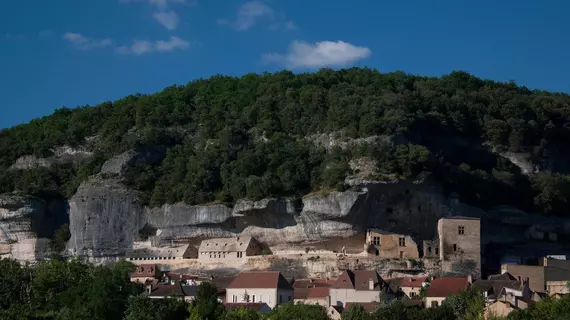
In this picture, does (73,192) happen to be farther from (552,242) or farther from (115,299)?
(552,242)

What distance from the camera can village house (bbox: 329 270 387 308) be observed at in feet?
241

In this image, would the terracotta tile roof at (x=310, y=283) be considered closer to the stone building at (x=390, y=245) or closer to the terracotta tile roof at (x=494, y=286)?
the stone building at (x=390, y=245)

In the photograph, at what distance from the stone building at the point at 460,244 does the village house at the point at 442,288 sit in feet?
12.8

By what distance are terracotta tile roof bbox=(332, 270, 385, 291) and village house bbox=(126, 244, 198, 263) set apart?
13823mm

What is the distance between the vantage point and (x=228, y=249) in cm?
8406

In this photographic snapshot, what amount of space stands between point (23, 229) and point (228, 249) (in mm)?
16727

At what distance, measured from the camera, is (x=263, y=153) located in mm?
88688

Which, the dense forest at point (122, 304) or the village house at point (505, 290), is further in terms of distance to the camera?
the village house at point (505, 290)

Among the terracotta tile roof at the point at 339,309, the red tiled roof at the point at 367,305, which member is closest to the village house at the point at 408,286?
the red tiled roof at the point at 367,305

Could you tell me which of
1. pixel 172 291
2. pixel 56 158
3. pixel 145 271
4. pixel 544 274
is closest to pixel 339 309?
pixel 172 291

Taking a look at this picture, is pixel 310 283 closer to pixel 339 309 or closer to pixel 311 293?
pixel 311 293

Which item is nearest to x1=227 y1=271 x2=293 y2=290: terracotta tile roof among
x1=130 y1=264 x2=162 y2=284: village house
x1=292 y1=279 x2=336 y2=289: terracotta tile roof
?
x1=292 y1=279 x2=336 y2=289: terracotta tile roof

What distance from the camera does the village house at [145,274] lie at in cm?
8223

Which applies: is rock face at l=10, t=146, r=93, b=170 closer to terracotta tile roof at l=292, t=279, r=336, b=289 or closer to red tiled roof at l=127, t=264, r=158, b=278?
red tiled roof at l=127, t=264, r=158, b=278
